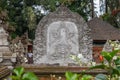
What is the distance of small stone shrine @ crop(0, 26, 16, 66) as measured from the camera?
8.16m

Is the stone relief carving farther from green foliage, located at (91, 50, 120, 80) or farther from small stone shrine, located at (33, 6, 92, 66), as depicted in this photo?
green foliage, located at (91, 50, 120, 80)

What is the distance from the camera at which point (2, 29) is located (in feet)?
29.4

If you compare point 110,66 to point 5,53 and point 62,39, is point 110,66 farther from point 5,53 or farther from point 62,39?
point 62,39

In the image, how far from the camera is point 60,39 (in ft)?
51.0

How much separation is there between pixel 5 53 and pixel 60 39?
715 centimetres

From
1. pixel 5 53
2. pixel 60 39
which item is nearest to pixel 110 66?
pixel 5 53

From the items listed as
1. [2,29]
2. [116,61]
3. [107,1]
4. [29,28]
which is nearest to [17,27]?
[29,28]

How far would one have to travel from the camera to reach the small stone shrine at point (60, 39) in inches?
599

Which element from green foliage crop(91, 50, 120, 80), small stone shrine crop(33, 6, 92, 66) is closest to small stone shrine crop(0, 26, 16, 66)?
green foliage crop(91, 50, 120, 80)

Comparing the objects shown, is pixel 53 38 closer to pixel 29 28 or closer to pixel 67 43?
pixel 67 43

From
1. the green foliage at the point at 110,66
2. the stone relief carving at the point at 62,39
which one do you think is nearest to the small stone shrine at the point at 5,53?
the green foliage at the point at 110,66

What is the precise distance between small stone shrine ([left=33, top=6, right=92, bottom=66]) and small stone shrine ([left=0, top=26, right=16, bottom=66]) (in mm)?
6270

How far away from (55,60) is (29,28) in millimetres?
19394

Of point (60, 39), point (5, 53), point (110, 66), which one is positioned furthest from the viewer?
point (60, 39)
